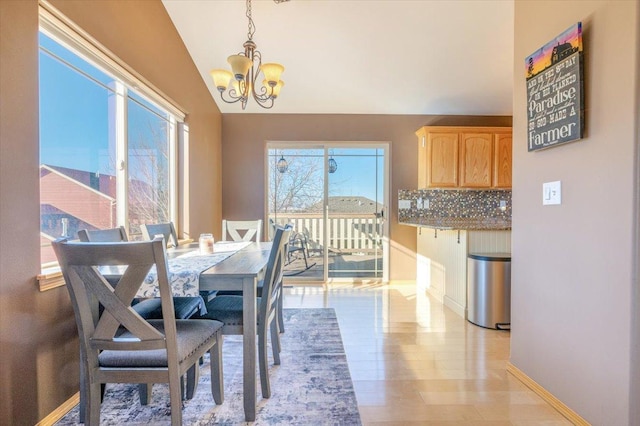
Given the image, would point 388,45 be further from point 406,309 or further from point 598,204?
point 406,309

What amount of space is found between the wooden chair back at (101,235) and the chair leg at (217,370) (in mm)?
875

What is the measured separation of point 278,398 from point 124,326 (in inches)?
38.2

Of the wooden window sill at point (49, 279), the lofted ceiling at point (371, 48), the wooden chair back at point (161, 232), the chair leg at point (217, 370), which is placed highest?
the lofted ceiling at point (371, 48)

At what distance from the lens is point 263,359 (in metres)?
1.73

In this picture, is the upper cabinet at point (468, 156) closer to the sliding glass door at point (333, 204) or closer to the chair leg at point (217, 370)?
the sliding glass door at point (333, 204)

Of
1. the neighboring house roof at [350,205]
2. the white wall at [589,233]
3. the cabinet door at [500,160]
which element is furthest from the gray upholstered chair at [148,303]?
the cabinet door at [500,160]

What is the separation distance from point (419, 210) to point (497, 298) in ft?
5.87

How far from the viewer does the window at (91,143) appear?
5.69 feet

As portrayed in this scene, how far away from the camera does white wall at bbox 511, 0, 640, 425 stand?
1316mm

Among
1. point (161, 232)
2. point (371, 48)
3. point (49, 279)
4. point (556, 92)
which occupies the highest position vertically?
point (371, 48)

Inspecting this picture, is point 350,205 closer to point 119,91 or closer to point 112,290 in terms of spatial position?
point 119,91

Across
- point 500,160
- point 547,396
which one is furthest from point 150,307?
point 500,160

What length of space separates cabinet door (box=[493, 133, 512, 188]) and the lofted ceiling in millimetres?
507

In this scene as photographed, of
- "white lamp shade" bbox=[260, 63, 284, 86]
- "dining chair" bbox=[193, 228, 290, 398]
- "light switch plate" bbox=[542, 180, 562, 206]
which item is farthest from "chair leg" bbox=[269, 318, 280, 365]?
"light switch plate" bbox=[542, 180, 562, 206]
